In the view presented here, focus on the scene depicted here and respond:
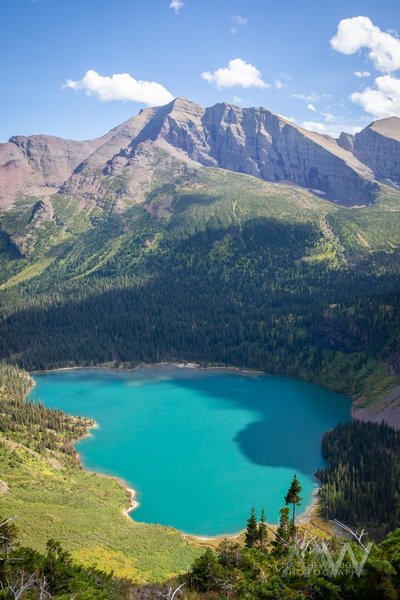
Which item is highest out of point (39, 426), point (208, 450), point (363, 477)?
point (39, 426)

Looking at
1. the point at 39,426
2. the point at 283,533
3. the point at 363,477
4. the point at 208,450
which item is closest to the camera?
the point at 283,533

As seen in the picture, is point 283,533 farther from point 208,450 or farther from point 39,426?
point 39,426

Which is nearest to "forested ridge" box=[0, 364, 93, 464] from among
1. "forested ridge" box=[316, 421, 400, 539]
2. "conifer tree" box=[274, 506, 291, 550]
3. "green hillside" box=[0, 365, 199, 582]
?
"green hillside" box=[0, 365, 199, 582]

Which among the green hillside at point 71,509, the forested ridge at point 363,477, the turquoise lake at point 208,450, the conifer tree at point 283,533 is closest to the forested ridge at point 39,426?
the green hillside at point 71,509

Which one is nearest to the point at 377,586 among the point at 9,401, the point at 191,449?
the point at 191,449

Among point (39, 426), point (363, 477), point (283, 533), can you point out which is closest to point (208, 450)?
point (363, 477)

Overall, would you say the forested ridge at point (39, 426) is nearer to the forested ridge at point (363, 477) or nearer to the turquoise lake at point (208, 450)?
the turquoise lake at point (208, 450)

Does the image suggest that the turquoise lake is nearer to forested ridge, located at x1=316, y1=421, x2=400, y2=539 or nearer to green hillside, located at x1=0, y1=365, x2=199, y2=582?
forested ridge, located at x1=316, y1=421, x2=400, y2=539

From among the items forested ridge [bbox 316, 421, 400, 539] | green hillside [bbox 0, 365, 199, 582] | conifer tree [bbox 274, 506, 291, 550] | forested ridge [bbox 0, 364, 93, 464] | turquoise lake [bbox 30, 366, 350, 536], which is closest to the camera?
conifer tree [bbox 274, 506, 291, 550]
